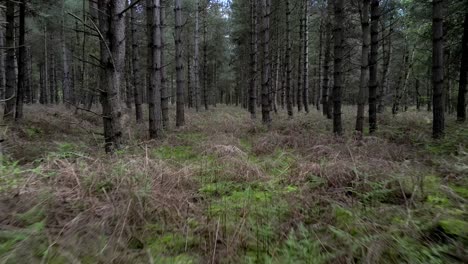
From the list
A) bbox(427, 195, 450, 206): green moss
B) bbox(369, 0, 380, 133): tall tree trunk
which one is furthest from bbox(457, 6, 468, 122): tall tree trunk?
bbox(427, 195, 450, 206): green moss

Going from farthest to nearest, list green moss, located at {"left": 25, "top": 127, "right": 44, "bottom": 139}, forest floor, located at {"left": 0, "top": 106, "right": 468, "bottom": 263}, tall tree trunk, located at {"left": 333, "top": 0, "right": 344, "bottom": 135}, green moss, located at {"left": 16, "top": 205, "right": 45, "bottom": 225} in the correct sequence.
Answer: green moss, located at {"left": 25, "top": 127, "right": 44, "bottom": 139} < tall tree trunk, located at {"left": 333, "top": 0, "right": 344, "bottom": 135} < green moss, located at {"left": 16, "top": 205, "right": 45, "bottom": 225} < forest floor, located at {"left": 0, "top": 106, "right": 468, "bottom": 263}

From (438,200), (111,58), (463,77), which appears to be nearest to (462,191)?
(438,200)

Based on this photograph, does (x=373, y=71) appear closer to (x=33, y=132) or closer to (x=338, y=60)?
(x=338, y=60)

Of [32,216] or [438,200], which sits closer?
[32,216]

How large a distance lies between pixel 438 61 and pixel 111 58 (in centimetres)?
788

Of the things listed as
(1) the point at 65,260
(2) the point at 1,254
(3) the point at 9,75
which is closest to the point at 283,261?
(1) the point at 65,260

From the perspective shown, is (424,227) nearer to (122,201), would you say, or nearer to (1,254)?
(122,201)

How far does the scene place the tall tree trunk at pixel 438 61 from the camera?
25.1 ft

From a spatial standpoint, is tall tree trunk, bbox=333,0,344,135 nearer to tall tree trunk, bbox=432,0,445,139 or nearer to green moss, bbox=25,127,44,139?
tall tree trunk, bbox=432,0,445,139

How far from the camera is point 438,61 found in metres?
7.83

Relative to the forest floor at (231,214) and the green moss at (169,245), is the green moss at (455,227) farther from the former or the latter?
the green moss at (169,245)

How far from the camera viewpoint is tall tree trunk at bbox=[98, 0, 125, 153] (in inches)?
194

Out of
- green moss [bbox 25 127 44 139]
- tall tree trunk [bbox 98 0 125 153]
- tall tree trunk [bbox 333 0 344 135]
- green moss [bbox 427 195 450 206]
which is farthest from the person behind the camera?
green moss [bbox 25 127 44 139]

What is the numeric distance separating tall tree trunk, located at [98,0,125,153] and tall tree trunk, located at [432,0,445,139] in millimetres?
7533
